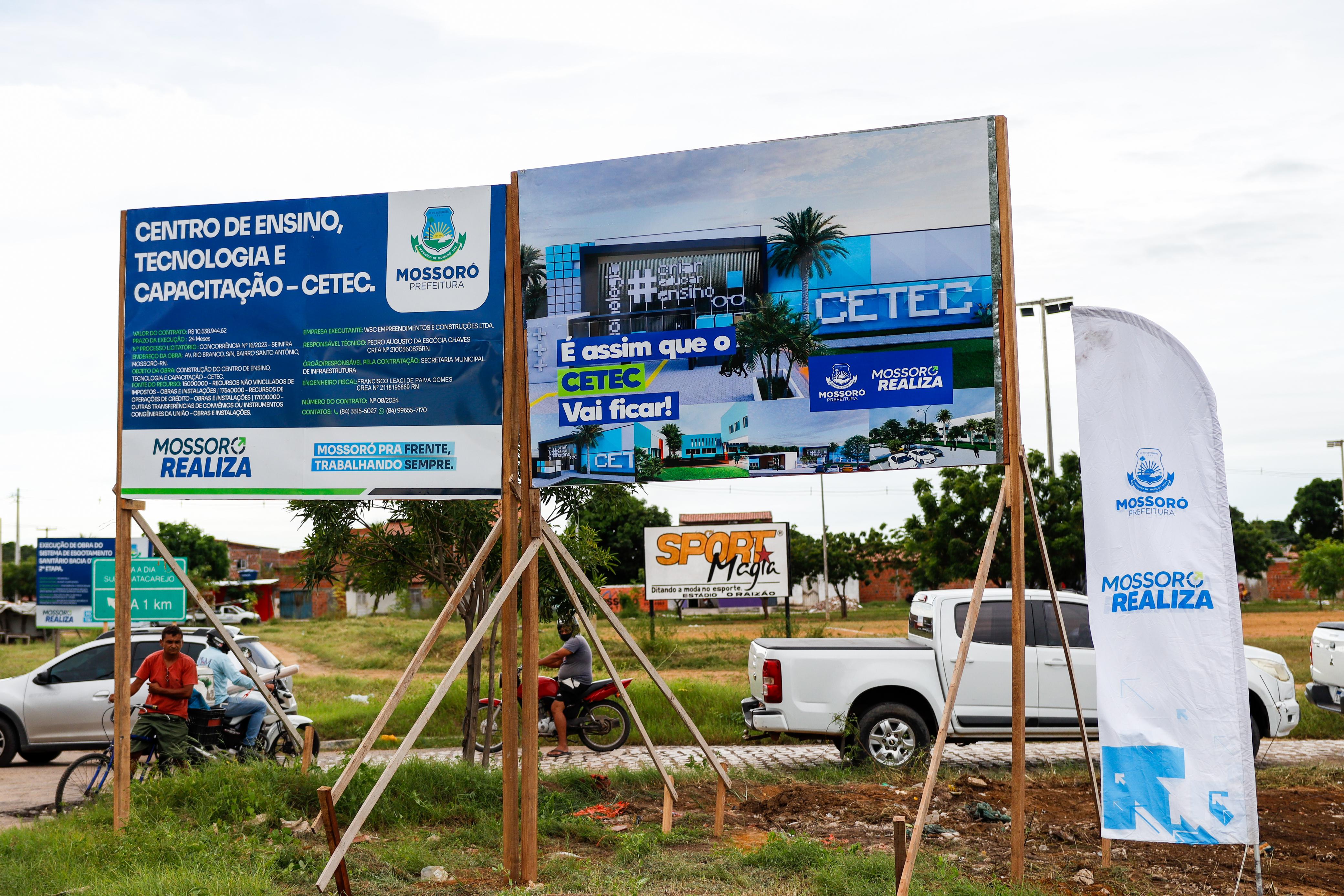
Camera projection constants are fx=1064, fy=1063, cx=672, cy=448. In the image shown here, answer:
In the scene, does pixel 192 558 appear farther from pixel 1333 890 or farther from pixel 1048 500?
pixel 1333 890

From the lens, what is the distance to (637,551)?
54.9 meters

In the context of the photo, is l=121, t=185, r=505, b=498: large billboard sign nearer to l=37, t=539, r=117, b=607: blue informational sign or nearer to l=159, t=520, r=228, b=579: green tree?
l=37, t=539, r=117, b=607: blue informational sign

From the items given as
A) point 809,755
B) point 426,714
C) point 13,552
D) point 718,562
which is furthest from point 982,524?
point 13,552

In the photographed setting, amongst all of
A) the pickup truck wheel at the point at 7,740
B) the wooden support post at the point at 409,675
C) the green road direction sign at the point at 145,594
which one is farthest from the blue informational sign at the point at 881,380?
the green road direction sign at the point at 145,594

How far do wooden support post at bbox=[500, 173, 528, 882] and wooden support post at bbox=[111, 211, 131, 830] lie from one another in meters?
2.73

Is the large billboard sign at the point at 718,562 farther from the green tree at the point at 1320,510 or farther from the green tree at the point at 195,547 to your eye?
the green tree at the point at 1320,510

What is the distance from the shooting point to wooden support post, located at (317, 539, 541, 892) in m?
5.60

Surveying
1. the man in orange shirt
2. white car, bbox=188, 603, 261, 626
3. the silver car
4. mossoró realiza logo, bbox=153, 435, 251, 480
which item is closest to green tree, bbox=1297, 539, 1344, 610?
white car, bbox=188, 603, 261, 626

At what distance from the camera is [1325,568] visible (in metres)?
46.6

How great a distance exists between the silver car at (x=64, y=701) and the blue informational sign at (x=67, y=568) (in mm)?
10656

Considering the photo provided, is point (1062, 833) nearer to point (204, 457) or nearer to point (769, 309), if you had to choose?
point (769, 309)

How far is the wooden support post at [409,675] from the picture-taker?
5.74m

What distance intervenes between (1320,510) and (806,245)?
88.8 meters

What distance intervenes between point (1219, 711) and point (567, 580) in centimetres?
387
